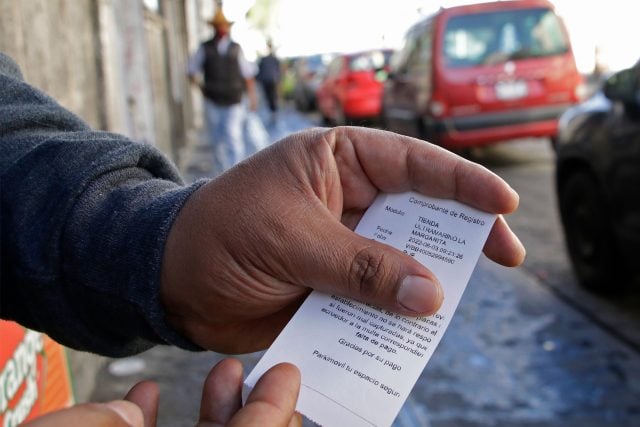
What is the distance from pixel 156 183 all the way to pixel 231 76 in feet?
21.0

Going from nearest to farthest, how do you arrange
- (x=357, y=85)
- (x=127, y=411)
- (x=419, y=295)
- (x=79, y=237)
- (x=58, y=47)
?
1. (x=127, y=411)
2. (x=419, y=295)
3. (x=79, y=237)
4. (x=58, y=47)
5. (x=357, y=85)

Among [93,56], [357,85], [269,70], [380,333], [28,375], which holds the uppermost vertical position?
[380,333]

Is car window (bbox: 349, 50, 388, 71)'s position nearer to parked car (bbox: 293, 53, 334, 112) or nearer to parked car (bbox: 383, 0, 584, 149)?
parked car (bbox: 293, 53, 334, 112)

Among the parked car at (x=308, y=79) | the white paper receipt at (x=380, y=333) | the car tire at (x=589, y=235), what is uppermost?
the white paper receipt at (x=380, y=333)

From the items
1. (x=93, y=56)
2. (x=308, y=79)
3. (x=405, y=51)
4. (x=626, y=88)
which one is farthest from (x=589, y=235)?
(x=308, y=79)

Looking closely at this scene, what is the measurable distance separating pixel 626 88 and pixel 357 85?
11.0m

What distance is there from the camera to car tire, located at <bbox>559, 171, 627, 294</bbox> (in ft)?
14.8

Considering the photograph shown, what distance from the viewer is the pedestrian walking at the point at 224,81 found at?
780cm

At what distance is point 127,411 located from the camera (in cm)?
101

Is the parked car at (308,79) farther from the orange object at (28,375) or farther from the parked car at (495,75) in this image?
the orange object at (28,375)

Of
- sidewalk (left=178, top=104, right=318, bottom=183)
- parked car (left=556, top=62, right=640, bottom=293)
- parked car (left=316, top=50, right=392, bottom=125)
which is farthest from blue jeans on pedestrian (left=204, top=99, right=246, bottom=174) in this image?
parked car (left=316, top=50, right=392, bottom=125)

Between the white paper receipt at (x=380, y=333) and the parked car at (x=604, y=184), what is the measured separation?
118 inches

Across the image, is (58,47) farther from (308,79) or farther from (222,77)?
(308,79)

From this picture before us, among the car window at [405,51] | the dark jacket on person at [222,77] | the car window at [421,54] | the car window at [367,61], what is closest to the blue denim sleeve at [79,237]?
the dark jacket on person at [222,77]
